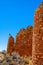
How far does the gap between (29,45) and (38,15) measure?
20.2m

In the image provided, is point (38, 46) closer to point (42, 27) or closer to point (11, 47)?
point (42, 27)

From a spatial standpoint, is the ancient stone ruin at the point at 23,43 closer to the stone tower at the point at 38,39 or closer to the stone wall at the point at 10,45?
the stone wall at the point at 10,45

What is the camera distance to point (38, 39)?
10328 mm

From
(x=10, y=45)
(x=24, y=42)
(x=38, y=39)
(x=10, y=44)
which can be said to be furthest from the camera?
(x=10, y=44)

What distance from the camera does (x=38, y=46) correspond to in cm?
1015

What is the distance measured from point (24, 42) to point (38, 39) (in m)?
21.4

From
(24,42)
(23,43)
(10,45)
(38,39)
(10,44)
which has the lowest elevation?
(38,39)

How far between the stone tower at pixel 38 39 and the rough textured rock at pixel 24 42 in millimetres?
19554

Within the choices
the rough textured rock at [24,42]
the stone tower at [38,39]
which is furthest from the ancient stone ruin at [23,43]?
the stone tower at [38,39]

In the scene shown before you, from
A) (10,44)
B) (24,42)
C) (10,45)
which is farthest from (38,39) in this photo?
(10,44)

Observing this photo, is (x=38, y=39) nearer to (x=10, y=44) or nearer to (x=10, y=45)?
(x=10, y=45)

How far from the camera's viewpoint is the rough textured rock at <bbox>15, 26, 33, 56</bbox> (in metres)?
30.7

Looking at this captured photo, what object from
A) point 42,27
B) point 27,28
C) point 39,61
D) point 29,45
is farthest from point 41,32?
point 27,28

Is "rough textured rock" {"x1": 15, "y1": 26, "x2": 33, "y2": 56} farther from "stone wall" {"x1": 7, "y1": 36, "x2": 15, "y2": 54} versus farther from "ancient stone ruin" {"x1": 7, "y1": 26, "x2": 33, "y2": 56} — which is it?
"stone wall" {"x1": 7, "y1": 36, "x2": 15, "y2": 54}
